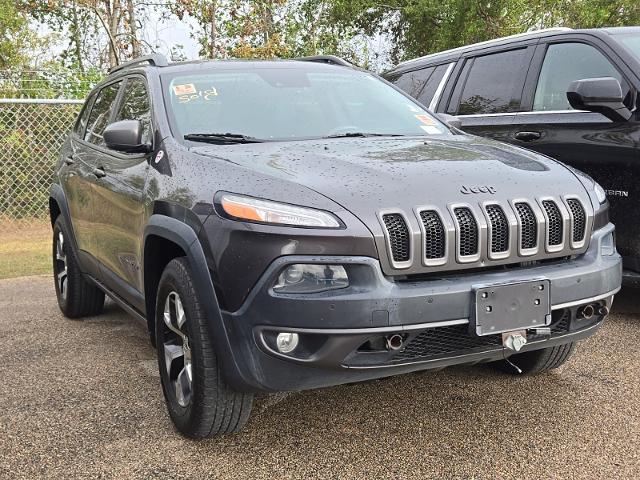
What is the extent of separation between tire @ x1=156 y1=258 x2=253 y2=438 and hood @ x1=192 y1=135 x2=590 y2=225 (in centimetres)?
58

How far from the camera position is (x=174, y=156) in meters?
3.00

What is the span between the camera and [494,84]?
513 centimetres

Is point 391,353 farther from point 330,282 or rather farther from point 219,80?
point 219,80

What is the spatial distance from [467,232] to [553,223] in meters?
0.40

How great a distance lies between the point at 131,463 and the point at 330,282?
1118mm

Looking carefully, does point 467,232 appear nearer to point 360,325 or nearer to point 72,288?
point 360,325

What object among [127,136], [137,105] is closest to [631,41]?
[137,105]

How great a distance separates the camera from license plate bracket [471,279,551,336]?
94.7 inches

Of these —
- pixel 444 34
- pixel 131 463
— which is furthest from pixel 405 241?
pixel 444 34

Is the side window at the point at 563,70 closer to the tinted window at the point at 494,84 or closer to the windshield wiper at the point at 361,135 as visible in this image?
the tinted window at the point at 494,84

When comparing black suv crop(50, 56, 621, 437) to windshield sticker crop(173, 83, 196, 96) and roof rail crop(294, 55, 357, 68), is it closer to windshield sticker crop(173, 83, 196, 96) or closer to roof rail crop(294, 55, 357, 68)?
windshield sticker crop(173, 83, 196, 96)

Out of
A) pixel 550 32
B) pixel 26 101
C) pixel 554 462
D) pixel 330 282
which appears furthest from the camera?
pixel 26 101

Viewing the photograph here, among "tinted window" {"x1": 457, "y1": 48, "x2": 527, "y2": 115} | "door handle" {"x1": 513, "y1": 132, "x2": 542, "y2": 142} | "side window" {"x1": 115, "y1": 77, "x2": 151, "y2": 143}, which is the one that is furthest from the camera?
"tinted window" {"x1": 457, "y1": 48, "x2": 527, "y2": 115}

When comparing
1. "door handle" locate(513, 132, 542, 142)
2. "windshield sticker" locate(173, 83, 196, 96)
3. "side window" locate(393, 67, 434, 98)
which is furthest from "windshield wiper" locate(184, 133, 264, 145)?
"side window" locate(393, 67, 434, 98)
